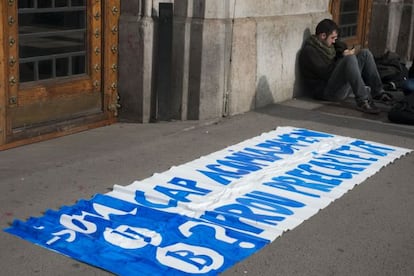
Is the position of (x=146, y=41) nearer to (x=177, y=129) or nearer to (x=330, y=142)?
(x=177, y=129)

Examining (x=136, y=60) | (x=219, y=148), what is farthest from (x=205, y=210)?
(x=136, y=60)

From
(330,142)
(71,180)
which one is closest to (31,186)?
(71,180)

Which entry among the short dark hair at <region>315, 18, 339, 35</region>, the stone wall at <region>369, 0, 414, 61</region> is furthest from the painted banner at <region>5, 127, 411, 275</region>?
the stone wall at <region>369, 0, 414, 61</region>

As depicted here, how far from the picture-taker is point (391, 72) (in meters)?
8.69

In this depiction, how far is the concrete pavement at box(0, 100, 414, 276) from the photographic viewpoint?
3490mm

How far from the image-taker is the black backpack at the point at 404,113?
22.6 ft

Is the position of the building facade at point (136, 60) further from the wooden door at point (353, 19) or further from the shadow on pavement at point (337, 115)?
the wooden door at point (353, 19)

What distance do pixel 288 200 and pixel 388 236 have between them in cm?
75

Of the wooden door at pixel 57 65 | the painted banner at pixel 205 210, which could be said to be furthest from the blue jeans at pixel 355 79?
the wooden door at pixel 57 65

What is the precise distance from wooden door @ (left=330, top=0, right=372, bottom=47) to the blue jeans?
1.61 m

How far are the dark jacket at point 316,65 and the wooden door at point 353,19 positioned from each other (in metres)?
1.57

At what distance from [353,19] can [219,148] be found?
5479 mm

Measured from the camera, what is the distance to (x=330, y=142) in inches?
240

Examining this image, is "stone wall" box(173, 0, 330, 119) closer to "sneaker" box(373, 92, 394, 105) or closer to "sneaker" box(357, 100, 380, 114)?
"sneaker" box(357, 100, 380, 114)
